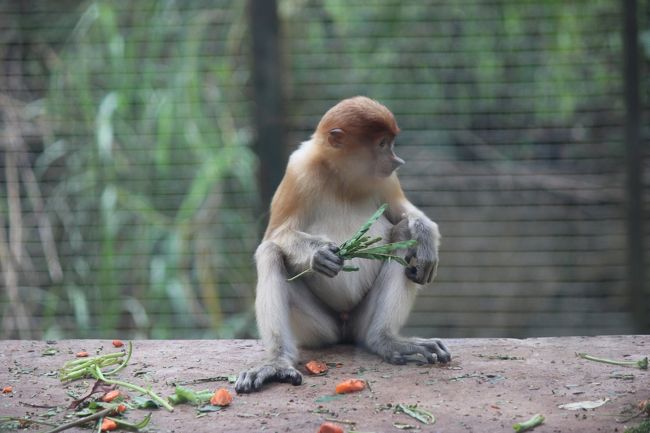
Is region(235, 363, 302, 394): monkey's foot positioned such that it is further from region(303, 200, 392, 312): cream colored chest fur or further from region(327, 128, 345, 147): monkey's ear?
region(327, 128, 345, 147): monkey's ear

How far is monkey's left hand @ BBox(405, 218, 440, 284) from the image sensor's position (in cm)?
409

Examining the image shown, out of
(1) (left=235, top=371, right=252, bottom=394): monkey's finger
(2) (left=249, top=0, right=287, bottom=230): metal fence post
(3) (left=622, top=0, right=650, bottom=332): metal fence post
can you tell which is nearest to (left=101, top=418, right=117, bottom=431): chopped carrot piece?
(1) (left=235, top=371, right=252, bottom=394): monkey's finger

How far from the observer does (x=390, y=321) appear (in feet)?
13.5

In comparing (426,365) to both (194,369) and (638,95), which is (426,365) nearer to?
(194,369)

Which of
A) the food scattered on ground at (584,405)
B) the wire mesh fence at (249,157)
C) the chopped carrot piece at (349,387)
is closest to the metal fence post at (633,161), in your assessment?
the wire mesh fence at (249,157)

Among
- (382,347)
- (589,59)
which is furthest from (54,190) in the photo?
(589,59)

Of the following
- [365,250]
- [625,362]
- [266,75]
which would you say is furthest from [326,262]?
[266,75]

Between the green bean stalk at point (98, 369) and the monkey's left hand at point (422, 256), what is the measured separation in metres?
1.28

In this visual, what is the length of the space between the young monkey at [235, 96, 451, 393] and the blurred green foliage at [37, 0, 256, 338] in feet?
7.48

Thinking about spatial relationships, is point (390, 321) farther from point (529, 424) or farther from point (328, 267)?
point (529, 424)

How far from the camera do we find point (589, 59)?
643cm

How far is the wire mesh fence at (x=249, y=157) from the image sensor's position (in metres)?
6.44

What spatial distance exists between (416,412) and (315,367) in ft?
2.30

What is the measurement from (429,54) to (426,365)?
3188 mm
